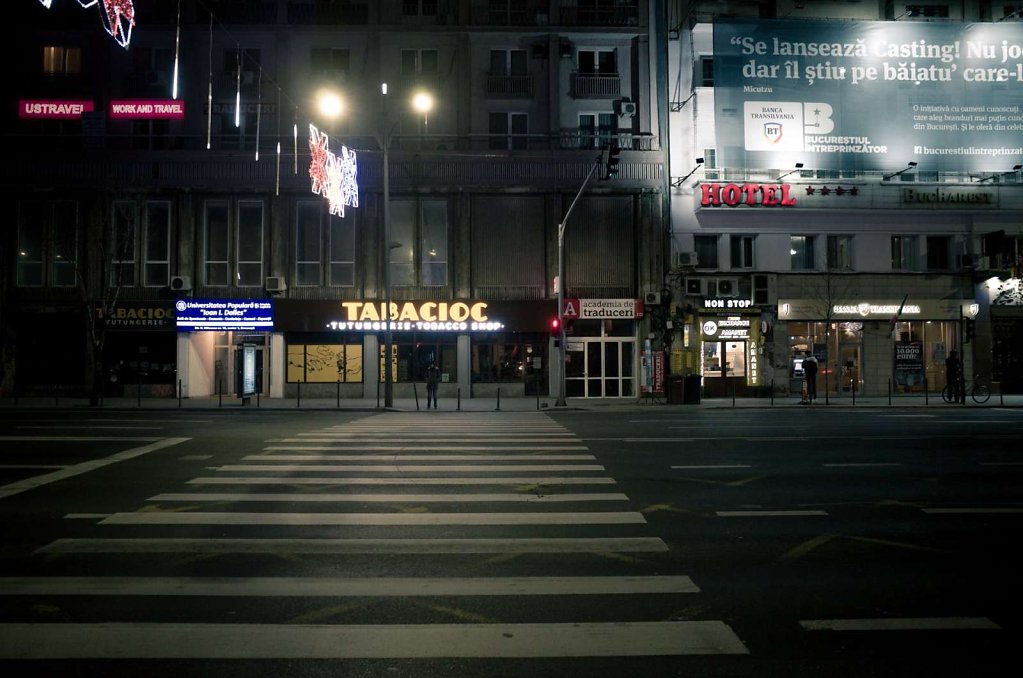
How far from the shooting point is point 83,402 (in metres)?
29.2

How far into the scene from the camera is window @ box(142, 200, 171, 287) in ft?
109

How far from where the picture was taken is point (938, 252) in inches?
1342

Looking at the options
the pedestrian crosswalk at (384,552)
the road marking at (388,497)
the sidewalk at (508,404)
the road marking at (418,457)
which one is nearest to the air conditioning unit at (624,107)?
the sidewalk at (508,404)

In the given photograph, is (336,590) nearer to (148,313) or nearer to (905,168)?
(148,313)

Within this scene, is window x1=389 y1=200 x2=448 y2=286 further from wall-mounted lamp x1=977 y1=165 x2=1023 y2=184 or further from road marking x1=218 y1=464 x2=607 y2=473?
wall-mounted lamp x1=977 y1=165 x2=1023 y2=184

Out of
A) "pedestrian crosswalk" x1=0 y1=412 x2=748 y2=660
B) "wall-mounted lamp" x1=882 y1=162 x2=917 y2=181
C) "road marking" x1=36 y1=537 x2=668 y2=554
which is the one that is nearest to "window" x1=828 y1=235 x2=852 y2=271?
"wall-mounted lamp" x1=882 y1=162 x2=917 y2=181

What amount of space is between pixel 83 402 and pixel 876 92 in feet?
120

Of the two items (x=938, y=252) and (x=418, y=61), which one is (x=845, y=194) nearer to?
(x=938, y=252)

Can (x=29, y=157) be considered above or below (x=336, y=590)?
above

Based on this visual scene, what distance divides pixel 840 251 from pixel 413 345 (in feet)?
68.2

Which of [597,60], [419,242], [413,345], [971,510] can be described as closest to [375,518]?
[971,510]

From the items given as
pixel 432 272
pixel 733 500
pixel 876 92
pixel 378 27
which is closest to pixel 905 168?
pixel 876 92

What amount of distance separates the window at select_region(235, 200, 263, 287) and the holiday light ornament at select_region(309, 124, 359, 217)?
9.67m

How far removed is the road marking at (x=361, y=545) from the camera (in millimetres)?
7223
